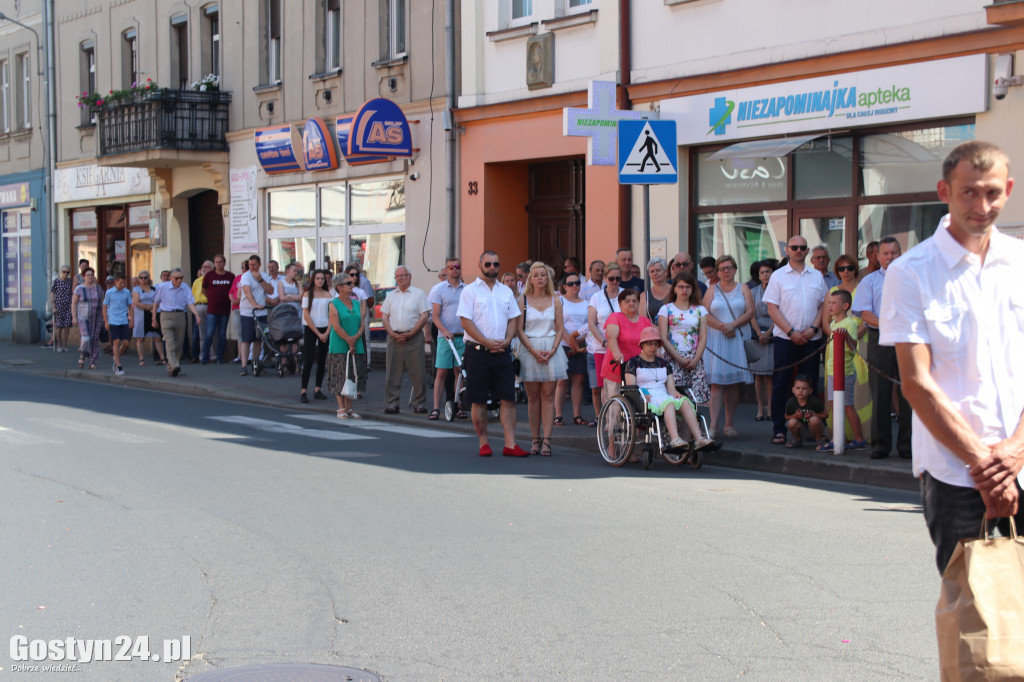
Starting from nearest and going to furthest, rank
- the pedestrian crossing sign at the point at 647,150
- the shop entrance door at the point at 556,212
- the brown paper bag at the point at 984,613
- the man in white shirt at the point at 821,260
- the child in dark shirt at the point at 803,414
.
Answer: the brown paper bag at the point at 984,613, the child in dark shirt at the point at 803,414, the man in white shirt at the point at 821,260, the pedestrian crossing sign at the point at 647,150, the shop entrance door at the point at 556,212

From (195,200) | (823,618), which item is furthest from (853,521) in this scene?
(195,200)

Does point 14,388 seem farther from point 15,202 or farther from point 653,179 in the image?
point 15,202

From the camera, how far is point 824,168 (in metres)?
15.5

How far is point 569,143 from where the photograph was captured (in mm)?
18656

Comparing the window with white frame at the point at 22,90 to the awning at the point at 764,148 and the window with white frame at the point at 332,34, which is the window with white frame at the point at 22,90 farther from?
the awning at the point at 764,148

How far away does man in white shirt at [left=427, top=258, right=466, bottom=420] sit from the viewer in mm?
14320

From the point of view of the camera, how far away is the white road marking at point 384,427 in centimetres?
1339

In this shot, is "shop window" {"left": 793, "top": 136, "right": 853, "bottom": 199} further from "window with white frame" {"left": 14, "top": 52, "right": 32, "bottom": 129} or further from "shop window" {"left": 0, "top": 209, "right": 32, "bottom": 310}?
"window with white frame" {"left": 14, "top": 52, "right": 32, "bottom": 129}

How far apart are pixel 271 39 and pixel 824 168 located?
46.0ft

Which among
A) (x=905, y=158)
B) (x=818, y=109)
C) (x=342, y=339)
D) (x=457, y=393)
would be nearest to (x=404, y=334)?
(x=342, y=339)

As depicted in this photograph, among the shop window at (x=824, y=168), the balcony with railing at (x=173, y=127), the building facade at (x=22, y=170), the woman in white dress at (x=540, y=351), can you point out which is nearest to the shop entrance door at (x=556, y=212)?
the shop window at (x=824, y=168)

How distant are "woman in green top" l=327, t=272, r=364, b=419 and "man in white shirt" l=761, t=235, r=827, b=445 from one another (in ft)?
18.9

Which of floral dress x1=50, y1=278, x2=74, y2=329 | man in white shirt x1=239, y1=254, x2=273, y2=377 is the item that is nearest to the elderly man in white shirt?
man in white shirt x1=239, y1=254, x2=273, y2=377

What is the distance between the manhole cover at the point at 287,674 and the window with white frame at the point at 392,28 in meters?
18.3
